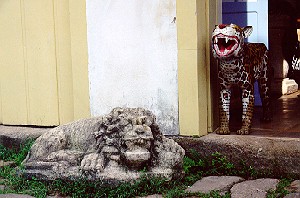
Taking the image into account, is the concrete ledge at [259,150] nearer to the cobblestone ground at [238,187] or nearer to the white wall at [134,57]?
the cobblestone ground at [238,187]

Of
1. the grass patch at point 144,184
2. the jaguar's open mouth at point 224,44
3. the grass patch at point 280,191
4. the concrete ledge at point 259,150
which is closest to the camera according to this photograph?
the grass patch at point 280,191

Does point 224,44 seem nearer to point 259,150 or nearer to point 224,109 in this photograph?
point 224,109

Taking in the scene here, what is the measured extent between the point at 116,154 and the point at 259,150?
147 centimetres

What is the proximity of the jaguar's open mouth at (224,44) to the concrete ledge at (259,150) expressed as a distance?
0.90 metres

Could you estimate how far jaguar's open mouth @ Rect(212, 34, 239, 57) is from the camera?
555 cm

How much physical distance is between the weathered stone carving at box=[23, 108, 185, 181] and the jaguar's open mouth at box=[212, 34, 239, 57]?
1074mm

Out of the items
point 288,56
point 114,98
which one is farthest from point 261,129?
point 288,56

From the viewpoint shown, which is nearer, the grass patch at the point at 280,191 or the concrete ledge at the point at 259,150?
the grass patch at the point at 280,191

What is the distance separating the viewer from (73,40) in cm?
633

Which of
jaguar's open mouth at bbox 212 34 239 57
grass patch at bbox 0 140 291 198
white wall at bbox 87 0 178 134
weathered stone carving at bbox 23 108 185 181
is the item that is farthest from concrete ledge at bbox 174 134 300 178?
jaguar's open mouth at bbox 212 34 239 57

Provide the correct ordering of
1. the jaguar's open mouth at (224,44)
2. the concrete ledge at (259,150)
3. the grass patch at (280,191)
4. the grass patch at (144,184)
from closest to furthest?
the grass patch at (280,191) → the grass patch at (144,184) → the concrete ledge at (259,150) → the jaguar's open mouth at (224,44)

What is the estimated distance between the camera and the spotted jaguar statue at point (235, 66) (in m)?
5.57

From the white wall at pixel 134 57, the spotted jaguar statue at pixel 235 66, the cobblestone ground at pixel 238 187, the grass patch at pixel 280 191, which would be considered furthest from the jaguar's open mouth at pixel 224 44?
the grass patch at pixel 280 191

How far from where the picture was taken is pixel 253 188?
15.9ft
